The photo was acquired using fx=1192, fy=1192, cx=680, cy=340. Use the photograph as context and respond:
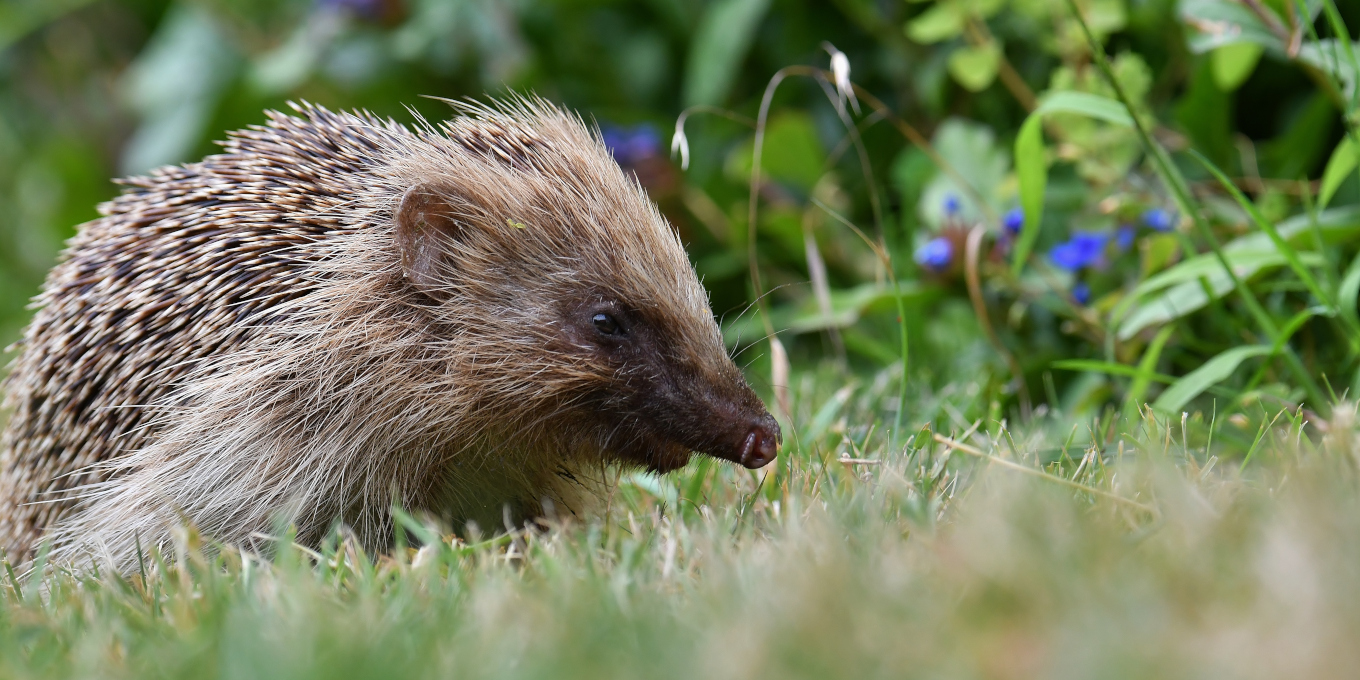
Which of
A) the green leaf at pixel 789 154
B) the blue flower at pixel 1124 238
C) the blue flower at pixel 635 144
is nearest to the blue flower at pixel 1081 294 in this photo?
the blue flower at pixel 1124 238

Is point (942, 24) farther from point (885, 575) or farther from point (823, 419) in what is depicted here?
point (885, 575)

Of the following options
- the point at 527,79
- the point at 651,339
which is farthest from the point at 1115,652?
the point at 527,79

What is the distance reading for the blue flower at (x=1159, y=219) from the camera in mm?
3953

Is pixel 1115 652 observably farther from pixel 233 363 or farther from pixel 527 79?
pixel 527 79

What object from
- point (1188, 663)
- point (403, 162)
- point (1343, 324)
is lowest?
point (1343, 324)

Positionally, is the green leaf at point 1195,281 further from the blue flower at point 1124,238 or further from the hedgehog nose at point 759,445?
the hedgehog nose at point 759,445

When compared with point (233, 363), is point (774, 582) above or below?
below

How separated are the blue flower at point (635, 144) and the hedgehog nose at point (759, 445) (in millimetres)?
2643

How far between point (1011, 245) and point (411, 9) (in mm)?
3603

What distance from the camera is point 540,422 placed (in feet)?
9.52

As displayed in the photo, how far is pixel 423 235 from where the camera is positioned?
298cm

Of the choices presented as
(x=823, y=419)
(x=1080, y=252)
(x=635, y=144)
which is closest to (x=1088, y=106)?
(x=1080, y=252)

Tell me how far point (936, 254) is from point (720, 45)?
1645 mm

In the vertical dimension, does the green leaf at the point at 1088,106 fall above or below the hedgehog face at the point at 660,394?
above
